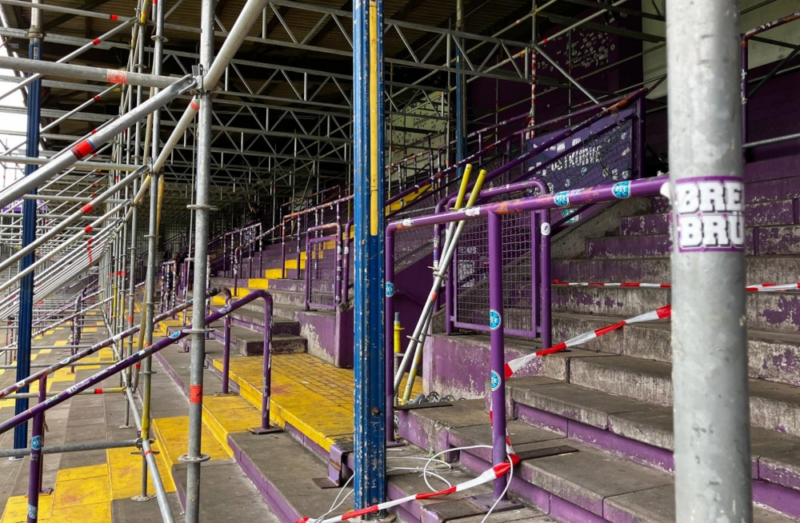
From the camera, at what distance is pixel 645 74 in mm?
11469

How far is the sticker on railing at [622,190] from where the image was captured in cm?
211

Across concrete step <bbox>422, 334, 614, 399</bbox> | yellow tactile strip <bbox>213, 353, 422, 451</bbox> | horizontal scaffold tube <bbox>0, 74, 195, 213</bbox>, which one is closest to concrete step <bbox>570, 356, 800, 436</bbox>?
concrete step <bbox>422, 334, 614, 399</bbox>

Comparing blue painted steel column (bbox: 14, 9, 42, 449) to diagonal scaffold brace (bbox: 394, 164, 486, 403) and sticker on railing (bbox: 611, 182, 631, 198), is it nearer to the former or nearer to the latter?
diagonal scaffold brace (bbox: 394, 164, 486, 403)

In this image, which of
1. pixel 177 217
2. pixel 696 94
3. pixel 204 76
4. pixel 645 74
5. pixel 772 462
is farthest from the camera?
pixel 177 217

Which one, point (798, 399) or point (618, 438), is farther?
point (618, 438)

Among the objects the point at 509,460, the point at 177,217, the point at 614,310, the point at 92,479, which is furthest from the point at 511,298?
the point at 177,217

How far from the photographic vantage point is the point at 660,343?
3521mm

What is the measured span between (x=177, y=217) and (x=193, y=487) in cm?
3670

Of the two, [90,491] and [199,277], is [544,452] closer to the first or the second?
[199,277]

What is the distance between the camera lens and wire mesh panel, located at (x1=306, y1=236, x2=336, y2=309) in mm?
8227

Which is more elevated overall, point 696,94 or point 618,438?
point 696,94

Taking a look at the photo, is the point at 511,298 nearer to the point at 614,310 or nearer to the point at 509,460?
the point at 614,310

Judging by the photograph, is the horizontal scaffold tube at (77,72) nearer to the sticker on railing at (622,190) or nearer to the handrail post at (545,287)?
the sticker on railing at (622,190)

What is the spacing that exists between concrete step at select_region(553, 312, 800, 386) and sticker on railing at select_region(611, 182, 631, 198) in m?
1.47
